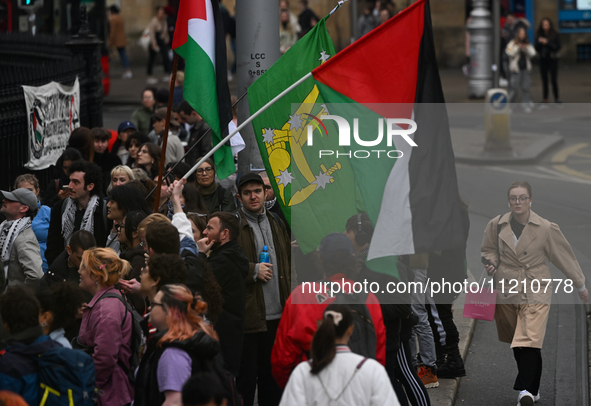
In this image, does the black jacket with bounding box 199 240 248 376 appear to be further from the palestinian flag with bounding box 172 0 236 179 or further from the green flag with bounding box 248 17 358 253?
the palestinian flag with bounding box 172 0 236 179

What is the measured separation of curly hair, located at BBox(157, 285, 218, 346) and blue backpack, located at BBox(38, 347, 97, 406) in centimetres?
39

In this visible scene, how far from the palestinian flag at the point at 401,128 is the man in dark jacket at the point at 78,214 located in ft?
6.58

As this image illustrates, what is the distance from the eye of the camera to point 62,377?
406 centimetres

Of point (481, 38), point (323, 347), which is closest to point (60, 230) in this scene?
point (323, 347)

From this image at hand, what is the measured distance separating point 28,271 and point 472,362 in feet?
12.1

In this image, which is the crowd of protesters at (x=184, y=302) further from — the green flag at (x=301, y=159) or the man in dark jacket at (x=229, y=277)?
the green flag at (x=301, y=159)

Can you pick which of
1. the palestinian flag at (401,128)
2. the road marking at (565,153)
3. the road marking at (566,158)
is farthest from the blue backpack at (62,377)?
the road marking at (565,153)

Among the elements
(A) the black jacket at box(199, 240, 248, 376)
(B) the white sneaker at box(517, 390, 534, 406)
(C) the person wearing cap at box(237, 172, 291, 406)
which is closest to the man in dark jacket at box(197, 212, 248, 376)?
(A) the black jacket at box(199, 240, 248, 376)

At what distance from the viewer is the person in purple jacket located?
469cm

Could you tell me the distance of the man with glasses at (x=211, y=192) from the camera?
25.5 feet

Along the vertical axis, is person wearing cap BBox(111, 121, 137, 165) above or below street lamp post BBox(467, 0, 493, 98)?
below

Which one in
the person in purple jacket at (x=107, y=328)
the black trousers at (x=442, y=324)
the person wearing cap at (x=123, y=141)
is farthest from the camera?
the person wearing cap at (x=123, y=141)

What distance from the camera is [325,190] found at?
601cm

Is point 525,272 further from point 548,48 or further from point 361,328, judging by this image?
point 548,48
